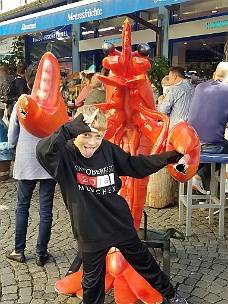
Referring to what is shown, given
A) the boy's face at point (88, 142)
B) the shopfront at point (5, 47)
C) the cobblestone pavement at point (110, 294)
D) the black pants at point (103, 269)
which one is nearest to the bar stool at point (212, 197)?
the cobblestone pavement at point (110, 294)

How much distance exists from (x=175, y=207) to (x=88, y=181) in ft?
9.75

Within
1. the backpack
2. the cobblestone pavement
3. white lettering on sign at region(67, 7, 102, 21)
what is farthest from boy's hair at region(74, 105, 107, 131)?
the backpack

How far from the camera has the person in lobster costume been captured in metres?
2.38

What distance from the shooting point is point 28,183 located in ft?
11.7

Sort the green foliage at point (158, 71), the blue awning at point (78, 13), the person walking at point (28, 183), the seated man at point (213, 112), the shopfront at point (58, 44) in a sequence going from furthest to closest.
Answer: the shopfront at point (58, 44) → the green foliage at point (158, 71) → the blue awning at point (78, 13) → the seated man at point (213, 112) → the person walking at point (28, 183)

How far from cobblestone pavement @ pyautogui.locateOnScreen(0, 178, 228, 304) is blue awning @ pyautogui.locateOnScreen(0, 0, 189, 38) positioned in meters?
2.34

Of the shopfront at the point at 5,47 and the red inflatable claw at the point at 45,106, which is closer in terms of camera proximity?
the red inflatable claw at the point at 45,106

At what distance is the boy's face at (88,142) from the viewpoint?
234 cm

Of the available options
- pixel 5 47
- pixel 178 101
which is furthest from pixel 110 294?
pixel 5 47

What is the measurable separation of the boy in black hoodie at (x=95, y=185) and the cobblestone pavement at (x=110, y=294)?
744 mm

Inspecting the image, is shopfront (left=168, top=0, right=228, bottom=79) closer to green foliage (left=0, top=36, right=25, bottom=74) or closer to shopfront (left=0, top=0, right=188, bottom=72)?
shopfront (left=0, top=0, right=188, bottom=72)

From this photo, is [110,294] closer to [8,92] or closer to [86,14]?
[86,14]

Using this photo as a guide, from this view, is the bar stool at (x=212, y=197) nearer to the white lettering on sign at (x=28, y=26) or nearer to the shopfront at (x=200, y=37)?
the shopfront at (x=200, y=37)

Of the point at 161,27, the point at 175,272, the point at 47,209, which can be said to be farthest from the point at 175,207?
the point at 161,27
